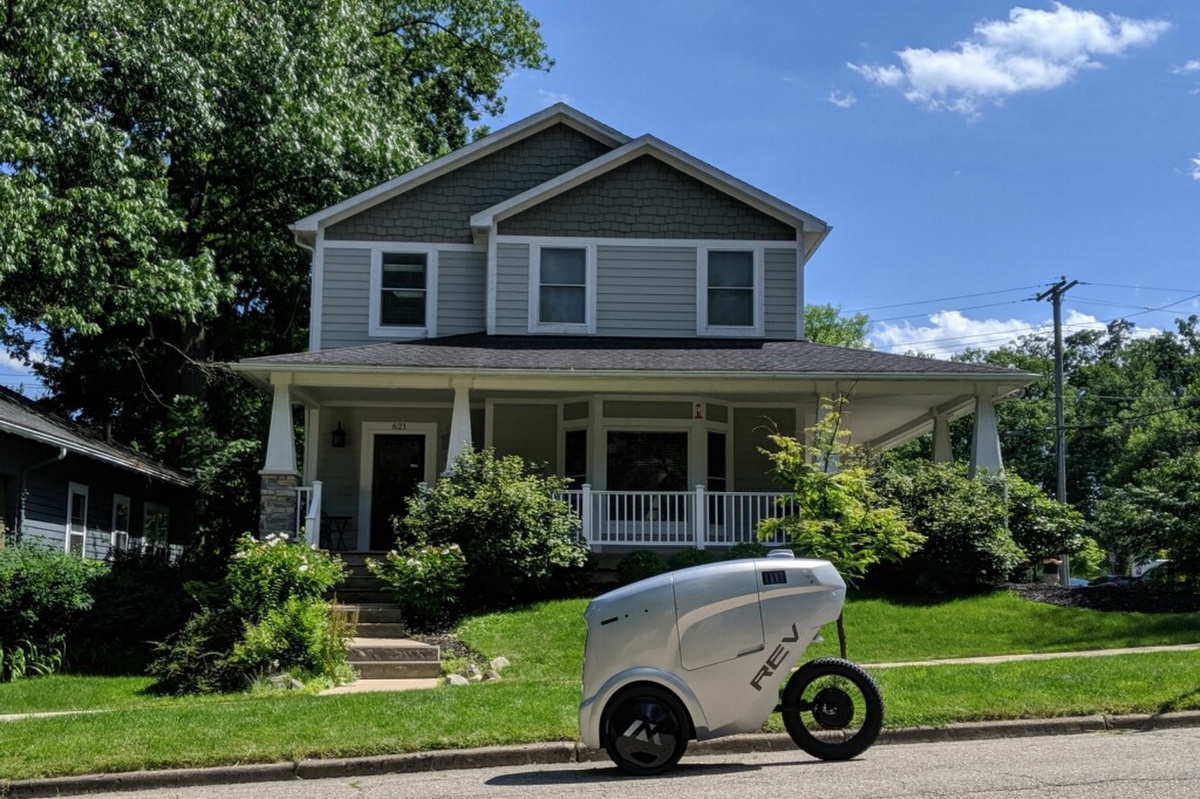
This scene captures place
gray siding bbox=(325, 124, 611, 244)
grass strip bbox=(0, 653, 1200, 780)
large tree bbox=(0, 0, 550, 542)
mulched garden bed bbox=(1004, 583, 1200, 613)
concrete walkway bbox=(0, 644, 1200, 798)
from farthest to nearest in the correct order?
gray siding bbox=(325, 124, 611, 244)
large tree bbox=(0, 0, 550, 542)
mulched garden bed bbox=(1004, 583, 1200, 613)
grass strip bbox=(0, 653, 1200, 780)
concrete walkway bbox=(0, 644, 1200, 798)

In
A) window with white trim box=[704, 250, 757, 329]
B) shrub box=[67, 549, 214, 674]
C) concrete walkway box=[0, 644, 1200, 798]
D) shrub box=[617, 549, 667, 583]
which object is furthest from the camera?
window with white trim box=[704, 250, 757, 329]

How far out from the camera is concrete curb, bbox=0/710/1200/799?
828 cm

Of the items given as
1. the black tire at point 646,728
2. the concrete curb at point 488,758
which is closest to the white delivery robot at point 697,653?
the black tire at point 646,728

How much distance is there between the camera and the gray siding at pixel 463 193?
70.4 ft

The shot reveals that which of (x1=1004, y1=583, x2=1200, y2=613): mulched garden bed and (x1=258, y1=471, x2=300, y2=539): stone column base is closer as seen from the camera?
(x1=1004, y1=583, x2=1200, y2=613): mulched garden bed

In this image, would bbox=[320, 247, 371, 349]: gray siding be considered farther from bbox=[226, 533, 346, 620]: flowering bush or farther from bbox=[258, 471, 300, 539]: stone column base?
bbox=[226, 533, 346, 620]: flowering bush

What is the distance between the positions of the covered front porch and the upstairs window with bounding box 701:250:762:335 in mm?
694

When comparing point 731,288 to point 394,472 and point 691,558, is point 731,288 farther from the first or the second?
point 394,472

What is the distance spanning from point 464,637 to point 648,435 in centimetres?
601

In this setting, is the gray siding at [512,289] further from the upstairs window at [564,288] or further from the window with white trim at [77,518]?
the window with white trim at [77,518]

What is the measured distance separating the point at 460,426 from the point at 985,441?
25.7 ft

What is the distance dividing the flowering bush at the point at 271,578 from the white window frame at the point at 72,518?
7064mm

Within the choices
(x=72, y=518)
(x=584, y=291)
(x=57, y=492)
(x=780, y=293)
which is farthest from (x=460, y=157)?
(x=72, y=518)

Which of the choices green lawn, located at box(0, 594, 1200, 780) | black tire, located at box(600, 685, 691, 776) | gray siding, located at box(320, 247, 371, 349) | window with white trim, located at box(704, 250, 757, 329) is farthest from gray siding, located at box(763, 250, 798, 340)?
black tire, located at box(600, 685, 691, 776)
